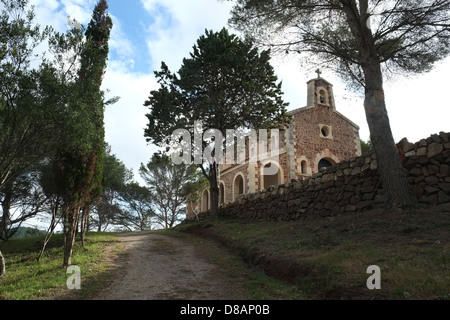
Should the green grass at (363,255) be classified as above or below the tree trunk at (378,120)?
below

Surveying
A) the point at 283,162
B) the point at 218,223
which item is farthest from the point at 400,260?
the point at 283,162

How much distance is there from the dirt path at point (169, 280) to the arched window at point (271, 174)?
11260 millimetres

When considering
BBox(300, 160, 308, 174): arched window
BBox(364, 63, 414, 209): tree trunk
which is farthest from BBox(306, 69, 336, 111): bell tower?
BBox(364, 63, 414, 209): tree trunk

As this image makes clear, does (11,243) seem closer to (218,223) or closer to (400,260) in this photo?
(218,223)

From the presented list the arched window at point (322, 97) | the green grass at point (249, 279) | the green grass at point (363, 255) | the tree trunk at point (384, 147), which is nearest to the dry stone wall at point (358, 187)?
the tree trunk at point (384, 147)

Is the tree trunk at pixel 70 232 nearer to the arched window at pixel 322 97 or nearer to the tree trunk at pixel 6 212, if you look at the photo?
the tree trunk at pixel 6 212

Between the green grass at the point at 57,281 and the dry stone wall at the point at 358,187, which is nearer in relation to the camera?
the green grass at the point at 57,281

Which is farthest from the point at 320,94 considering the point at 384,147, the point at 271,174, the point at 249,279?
the point at 249,279

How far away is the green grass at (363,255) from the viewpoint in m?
4.26

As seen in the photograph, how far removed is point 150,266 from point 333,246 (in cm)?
521

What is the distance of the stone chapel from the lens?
2066 centimetres

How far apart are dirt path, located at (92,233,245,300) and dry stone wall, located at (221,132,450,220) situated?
465 centimetres

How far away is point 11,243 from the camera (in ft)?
59.6

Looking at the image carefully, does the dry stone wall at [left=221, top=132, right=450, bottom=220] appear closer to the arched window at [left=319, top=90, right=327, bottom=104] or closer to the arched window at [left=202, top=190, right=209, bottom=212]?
the arched window at [left=319, top=90, right=327, bottom=104]
